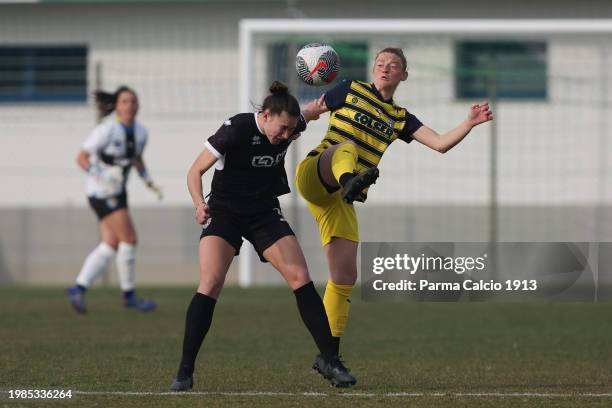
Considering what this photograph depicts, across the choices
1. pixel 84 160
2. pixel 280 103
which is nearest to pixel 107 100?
pixel 84 160

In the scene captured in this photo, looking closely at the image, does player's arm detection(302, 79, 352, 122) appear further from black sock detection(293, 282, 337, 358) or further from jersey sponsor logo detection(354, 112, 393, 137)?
black sock detection(293, 282, 337, 358)

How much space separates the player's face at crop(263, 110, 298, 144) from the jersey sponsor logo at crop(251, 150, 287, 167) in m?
0.17

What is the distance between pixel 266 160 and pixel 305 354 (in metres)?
3.02

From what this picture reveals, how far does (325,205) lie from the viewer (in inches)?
332

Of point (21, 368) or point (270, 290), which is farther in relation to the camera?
point (270, 290)

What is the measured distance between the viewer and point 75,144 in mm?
22688

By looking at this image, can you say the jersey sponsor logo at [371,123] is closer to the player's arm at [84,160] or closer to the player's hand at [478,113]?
the player's hand at [478,113]

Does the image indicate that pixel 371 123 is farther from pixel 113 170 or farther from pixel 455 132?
pixel 113 170

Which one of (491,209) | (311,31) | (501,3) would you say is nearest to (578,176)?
(491,209)

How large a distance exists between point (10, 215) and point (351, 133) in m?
14.4

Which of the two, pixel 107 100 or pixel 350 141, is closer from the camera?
pixel 350 141

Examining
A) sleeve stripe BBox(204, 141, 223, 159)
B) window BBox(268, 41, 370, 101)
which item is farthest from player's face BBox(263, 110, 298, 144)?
window BBox(268, 41, 370, 101)

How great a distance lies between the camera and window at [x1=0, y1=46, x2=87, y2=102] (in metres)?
21.8

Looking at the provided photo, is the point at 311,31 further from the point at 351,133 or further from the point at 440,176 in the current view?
the point at 351,133
